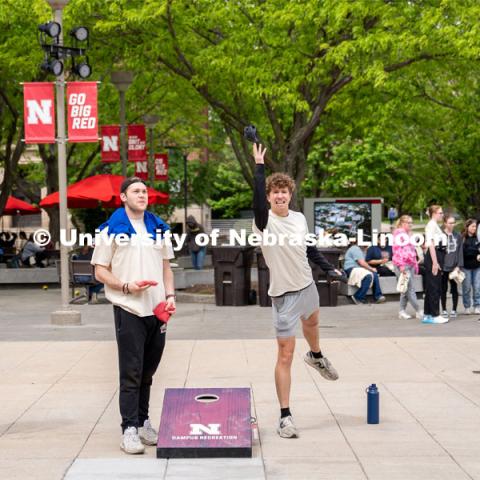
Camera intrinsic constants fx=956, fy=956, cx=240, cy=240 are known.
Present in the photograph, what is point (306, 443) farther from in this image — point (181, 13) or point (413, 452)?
point (181, 13)

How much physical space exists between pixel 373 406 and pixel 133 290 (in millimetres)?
2235

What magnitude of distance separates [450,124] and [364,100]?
36.0 feet

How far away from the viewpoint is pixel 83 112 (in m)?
16.0

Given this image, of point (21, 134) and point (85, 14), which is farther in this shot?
point (21, 134)

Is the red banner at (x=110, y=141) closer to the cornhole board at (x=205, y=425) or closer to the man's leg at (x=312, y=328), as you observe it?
the man's leg at (x=312, y=328)

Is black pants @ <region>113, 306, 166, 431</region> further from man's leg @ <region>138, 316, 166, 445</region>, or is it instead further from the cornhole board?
the cornhole board

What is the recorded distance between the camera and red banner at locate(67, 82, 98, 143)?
16.0 meters

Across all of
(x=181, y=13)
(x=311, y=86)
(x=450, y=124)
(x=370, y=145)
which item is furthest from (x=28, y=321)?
(x=370, y=145)

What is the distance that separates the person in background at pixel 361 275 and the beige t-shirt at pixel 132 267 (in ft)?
38.9

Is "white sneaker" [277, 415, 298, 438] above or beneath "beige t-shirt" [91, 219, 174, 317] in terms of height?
beneath

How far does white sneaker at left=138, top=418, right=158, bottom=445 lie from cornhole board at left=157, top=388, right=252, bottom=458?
29 centimetres

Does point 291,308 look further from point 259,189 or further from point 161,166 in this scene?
point 161,166

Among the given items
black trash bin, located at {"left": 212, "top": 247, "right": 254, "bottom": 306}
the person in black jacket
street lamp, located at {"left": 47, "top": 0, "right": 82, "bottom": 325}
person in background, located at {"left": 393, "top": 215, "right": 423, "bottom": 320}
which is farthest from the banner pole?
the person in black jacket

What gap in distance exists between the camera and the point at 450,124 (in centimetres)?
3284
